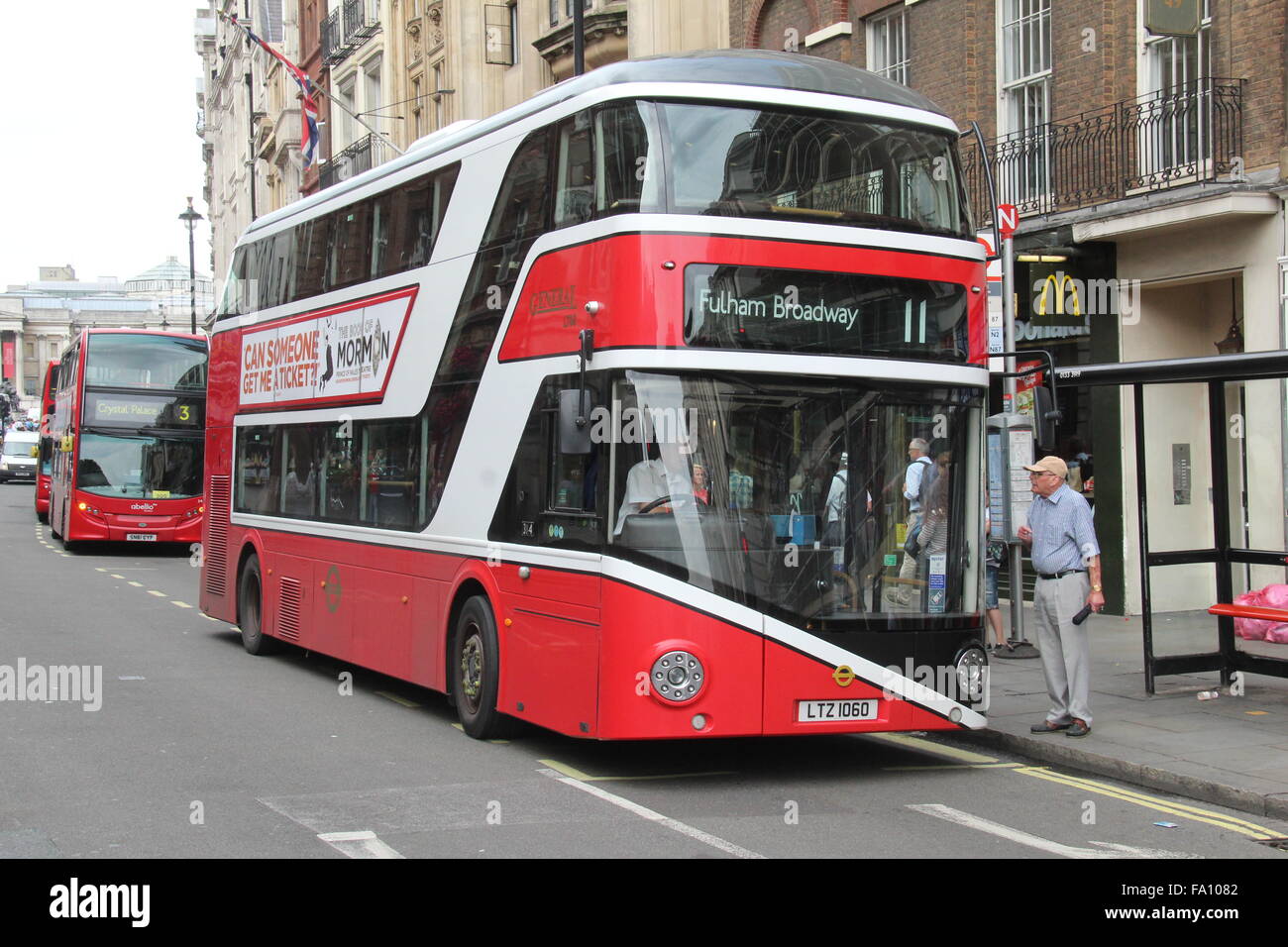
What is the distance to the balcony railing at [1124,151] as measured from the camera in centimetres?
1508

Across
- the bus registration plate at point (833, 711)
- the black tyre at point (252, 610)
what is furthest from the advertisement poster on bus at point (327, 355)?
the bus registration plate at point (833, 711)

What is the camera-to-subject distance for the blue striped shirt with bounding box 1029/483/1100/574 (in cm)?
1011

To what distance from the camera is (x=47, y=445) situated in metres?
41.7

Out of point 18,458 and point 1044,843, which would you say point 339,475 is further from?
point 18,458

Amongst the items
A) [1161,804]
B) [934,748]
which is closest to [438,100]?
[934,748]

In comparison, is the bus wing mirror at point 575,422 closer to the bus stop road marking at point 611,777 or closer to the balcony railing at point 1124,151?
the bus stop road marking at point 611,777

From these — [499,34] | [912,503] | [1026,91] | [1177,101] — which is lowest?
[912,503]

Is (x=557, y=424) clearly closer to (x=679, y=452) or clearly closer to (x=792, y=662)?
(x=679, y=452)

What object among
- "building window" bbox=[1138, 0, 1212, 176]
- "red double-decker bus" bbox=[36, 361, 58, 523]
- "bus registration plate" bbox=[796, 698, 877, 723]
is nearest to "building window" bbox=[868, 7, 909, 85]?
"building window" bbox=[1138, 0, 1212, 176]

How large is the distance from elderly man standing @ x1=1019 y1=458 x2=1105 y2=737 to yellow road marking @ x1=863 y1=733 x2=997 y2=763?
49cm

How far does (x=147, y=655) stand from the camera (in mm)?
15094

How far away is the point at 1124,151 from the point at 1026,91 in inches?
91.2

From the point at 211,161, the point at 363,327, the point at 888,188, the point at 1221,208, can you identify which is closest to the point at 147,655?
the point at 363,327
